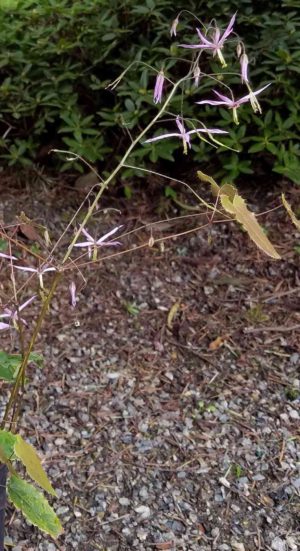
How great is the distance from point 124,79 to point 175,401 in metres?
1.17

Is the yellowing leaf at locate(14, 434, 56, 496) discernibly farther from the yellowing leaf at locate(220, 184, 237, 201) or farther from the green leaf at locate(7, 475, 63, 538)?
the yellowing leaf at locate(220, 184, 237, 201)

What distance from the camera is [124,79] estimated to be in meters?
2.60

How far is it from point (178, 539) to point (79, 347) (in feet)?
2.42

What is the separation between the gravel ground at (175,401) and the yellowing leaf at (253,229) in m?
0.99

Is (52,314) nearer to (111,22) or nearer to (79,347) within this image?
(79,347)

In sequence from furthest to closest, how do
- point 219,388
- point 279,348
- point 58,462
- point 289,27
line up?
point 289,27 → point 279,348 → point 219,388 → point 58,462

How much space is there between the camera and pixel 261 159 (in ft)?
9.23

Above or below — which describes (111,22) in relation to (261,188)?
above

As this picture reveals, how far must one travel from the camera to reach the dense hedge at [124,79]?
2.55 metres

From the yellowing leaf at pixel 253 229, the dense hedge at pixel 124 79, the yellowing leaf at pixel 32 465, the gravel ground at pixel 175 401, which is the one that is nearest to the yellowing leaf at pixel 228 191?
the yellowing leaf at pixel 253 229

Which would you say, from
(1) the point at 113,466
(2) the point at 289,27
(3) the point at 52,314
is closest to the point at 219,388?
(1) the point at 113,466

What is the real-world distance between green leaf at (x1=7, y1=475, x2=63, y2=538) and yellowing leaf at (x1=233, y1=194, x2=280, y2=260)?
0.50 m

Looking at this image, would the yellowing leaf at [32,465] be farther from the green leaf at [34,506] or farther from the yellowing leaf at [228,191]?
the yellowing leaf at [228,191]

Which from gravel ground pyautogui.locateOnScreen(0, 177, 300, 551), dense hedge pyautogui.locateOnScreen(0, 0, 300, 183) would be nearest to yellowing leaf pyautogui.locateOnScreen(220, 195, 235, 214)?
gravel ground pyautogui.locateOnScreen(0, 177, 300, 551)
